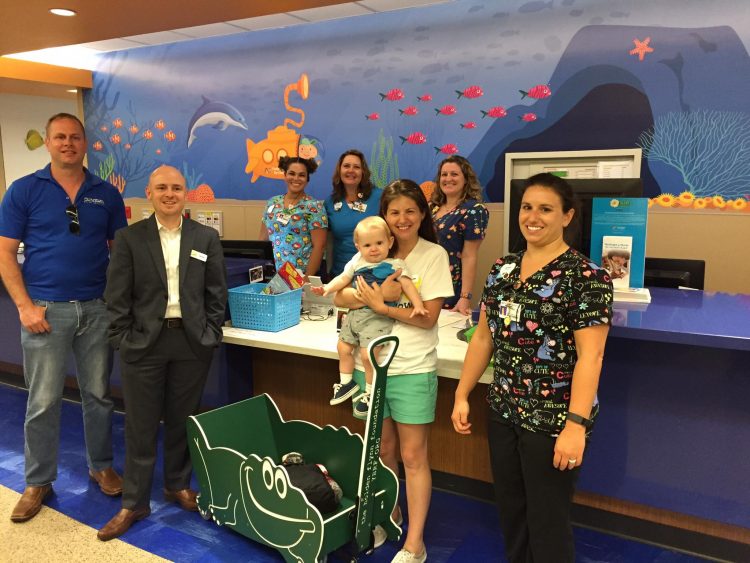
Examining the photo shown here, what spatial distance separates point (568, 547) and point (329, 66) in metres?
4.42

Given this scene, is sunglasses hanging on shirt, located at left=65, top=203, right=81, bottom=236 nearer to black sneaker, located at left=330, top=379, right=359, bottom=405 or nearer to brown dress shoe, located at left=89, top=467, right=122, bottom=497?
brown dress shoe, located at left=89, top=467, right=122, bottom=497

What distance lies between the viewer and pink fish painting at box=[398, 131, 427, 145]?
15.7 feet

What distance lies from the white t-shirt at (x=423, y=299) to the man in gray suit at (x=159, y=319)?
2.99ft

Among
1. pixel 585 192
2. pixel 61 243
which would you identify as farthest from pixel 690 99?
pixel 61 243

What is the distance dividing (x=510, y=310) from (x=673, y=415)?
3.05 ft

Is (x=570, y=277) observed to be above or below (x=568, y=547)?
above

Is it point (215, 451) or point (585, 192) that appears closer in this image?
point (215, 451)

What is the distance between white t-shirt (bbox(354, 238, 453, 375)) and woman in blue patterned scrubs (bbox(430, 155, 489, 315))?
3.90 feet

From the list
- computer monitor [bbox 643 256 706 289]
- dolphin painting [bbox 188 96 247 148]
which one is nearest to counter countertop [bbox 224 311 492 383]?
computer monitor [bbox 643 256 706 289]

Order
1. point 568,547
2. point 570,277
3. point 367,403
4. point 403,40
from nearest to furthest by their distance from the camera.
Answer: point 570,277 → point 568,547 → point 367,403 → point 403,40

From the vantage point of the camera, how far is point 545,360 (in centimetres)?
169

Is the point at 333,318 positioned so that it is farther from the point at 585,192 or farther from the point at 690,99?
the point at 690,99

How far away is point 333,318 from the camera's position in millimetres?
3070

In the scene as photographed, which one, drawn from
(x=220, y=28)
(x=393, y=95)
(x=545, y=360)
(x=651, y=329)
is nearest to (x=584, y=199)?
(x=651, y=329)
